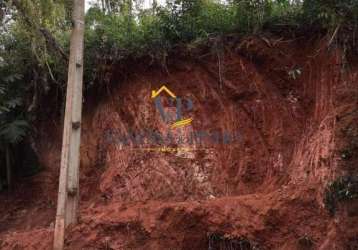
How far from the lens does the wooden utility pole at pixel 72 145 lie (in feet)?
24.2

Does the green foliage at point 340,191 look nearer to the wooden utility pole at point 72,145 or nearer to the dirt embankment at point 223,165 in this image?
the dirt embankment at point 223,165

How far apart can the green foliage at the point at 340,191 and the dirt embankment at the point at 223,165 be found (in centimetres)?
10

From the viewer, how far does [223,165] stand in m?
8.04

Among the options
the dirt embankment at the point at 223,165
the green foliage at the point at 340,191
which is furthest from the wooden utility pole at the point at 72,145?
the green foliage at the point at 340,191

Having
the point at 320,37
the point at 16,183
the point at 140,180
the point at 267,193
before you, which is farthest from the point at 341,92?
the point at 16,183

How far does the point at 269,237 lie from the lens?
680cm

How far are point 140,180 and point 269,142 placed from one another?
7.26ft

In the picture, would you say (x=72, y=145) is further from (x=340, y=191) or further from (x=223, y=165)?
(x=340, y=191)

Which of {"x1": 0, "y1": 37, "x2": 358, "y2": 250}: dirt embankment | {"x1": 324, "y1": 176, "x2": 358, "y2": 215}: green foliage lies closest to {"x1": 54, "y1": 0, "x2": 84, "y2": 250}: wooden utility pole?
{"x1": 0, "y1": 37, "x2": 358, "y2": 250}: dirt embankment

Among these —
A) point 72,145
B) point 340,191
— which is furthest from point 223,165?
point 72,145

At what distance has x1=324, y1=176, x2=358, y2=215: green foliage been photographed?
253 inches

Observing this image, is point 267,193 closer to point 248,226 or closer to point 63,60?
point 248,226

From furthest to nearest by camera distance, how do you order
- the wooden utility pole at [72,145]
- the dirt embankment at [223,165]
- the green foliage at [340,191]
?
1. the wooden utility pole at [72,145]
2. the dirt embankment at [223,165]
3. the green foliage at [340,191]

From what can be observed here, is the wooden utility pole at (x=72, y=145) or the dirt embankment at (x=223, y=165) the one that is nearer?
the dirt embankment at (x=223, y=165)
